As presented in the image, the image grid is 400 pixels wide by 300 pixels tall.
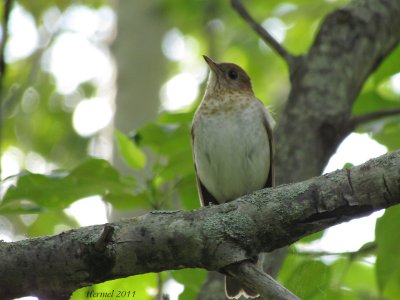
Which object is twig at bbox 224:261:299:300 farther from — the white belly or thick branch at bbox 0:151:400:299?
the white belly

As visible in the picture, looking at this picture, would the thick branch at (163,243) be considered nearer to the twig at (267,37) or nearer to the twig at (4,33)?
the twig at (4,33)

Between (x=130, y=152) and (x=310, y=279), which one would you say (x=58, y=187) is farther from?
(x=310, y=279)

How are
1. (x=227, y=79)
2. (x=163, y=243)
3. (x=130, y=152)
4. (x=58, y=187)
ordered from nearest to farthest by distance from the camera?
(x=163, y=243), (x=58, y=187), (x=130, y=152), (x=227, y=79)

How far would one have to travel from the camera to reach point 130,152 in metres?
4.45

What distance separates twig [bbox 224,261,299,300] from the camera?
2732mm

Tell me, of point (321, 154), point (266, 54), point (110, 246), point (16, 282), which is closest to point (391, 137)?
point (321, 154)

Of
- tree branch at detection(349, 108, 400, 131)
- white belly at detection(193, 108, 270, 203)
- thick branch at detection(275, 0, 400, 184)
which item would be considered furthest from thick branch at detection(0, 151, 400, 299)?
white belly at detection(193, 108, 270, 203)

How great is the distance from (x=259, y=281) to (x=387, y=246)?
122 cm

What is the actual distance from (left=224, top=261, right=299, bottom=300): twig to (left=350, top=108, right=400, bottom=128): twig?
200 cm

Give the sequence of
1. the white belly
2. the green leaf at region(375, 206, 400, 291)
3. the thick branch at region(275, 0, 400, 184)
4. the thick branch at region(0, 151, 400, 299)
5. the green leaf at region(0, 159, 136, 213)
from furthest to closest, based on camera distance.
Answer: the white belly, the thick branch at region(275, 0, 400, 184), the green leaf at region(0, 159, 136, 213), the green leaf at region(375, 206, 400, 291), the thick branch at region(0, 151, 400, 299)

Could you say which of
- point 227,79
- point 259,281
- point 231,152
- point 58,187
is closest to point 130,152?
point 58,187

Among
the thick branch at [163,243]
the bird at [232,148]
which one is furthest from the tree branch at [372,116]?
the thick branch at [163,243]

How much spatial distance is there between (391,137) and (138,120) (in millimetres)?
2604

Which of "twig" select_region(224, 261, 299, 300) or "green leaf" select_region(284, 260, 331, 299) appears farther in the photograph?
"green leaf" select_region(284, 260, 331, 299)
